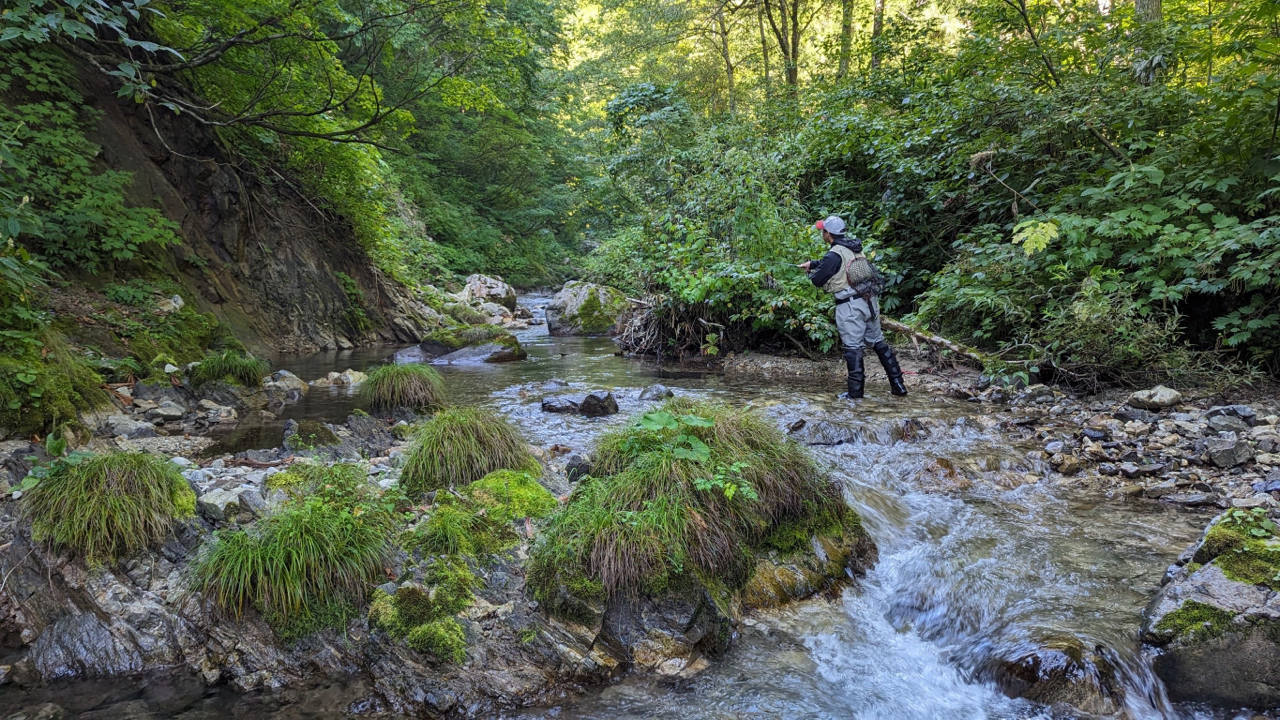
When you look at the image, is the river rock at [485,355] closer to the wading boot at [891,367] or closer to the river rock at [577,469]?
the wading boot at [891,367]

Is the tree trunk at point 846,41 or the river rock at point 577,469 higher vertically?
the tree trunk at point 846,41

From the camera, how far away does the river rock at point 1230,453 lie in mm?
5090

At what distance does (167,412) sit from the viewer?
6914mm

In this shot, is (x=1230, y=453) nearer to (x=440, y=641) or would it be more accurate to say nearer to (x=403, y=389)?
(x=440, y=641)

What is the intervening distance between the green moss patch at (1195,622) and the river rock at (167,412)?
8.93 meters

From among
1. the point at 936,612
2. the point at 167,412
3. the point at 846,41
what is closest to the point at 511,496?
the point at 936,612

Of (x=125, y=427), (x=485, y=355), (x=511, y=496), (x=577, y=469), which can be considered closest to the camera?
(x=511, y=496)

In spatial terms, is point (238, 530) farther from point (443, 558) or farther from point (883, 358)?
point (883, 358)

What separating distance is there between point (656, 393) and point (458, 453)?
4176 mm

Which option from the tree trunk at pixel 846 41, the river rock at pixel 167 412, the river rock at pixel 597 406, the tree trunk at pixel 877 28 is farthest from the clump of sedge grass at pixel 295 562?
the tree trunk at pixel 846 41

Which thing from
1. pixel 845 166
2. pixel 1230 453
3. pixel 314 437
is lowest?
pixel 1230 453

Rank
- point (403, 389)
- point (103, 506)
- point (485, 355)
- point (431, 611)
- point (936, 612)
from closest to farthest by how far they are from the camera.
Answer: point (431, 611) < point (103, 506) < point (936, 612) < point (403, 389) < point (485, 355)

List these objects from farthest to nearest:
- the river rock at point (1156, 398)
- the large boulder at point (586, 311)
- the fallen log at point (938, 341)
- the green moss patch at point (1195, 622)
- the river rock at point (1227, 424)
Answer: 1. the large boulder at point (586, 311)
2. the fallen log at point (938, 341)
3. the river rock at point (1156, 398)
4. the river rock at point (1227, 424)
5. the green moss patch at point (1195, 622)

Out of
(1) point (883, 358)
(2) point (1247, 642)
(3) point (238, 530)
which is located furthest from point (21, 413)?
(1) point (883, 358)
